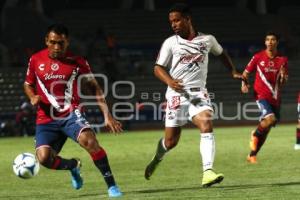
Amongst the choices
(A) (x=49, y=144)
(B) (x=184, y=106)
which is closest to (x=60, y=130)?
(A) (x=49, y=144)

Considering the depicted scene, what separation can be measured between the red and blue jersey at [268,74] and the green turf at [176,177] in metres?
1.15

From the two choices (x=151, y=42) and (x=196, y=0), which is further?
(x=196, y=0)

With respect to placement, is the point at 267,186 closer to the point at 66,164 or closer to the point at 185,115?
the point at 185,115

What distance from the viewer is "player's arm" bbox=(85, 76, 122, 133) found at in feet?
33.1

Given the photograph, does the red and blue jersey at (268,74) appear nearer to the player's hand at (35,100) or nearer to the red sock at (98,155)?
the red sock at (98,155)

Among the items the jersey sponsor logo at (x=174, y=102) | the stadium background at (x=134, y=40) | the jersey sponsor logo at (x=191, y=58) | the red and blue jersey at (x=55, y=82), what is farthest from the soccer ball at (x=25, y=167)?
the stadium background at (x=134, y=40)

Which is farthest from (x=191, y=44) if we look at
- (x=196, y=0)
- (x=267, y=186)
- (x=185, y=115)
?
(x=196, y=0)

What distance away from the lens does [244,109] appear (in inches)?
1303

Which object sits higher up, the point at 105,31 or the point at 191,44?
the point at 191,44

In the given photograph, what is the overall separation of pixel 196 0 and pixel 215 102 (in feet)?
36.1

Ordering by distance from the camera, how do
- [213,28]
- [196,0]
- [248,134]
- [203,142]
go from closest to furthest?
[203,142]
[248,134]
[213,28]
[196,0]

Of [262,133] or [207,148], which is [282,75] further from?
[207,148]

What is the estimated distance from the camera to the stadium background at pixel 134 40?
3284cm

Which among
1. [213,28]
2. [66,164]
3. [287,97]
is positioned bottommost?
[287,97]
